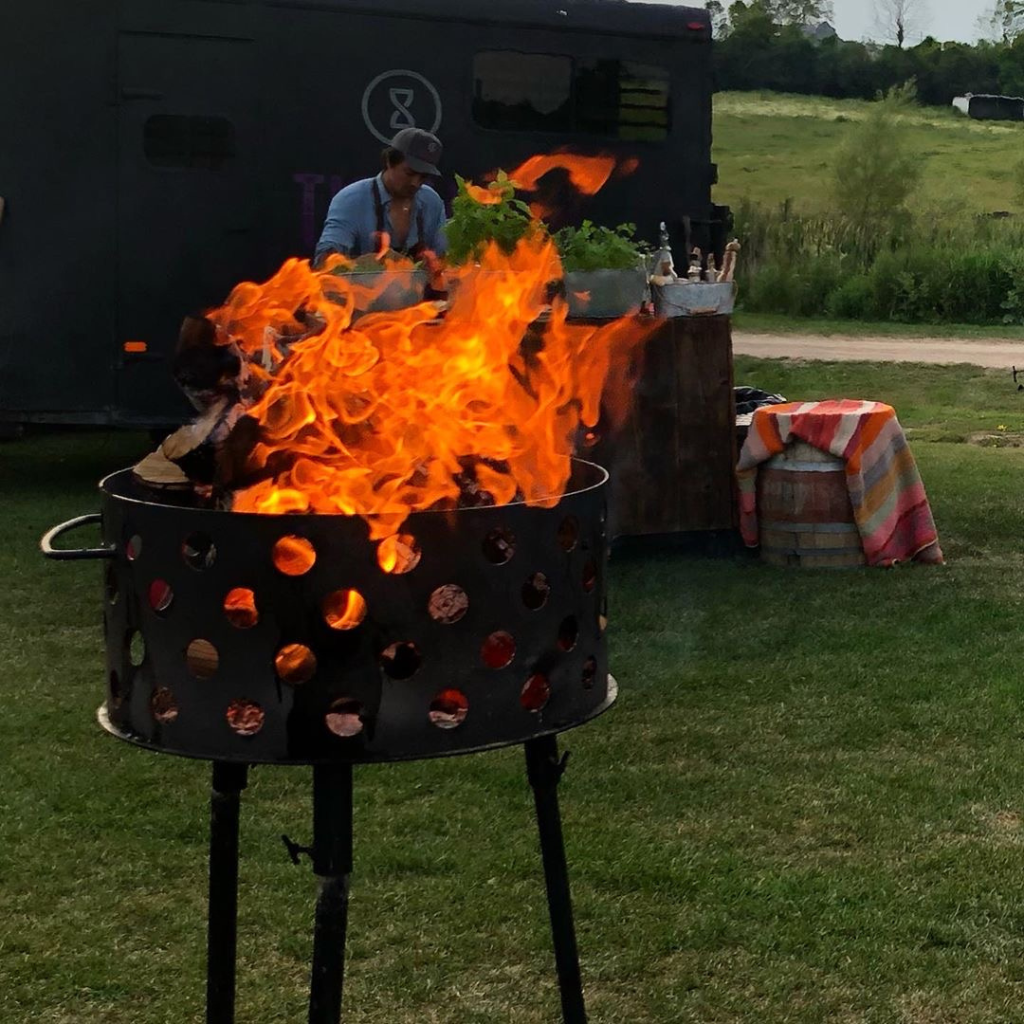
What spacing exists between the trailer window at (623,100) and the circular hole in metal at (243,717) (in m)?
8.15

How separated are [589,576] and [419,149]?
4410 millimetres

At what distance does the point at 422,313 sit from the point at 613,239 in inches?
160

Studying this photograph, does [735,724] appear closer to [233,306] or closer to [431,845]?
[431,845]

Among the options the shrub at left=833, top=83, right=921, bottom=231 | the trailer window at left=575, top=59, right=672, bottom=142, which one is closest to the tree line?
the shrub at left=833, top=83, right=921, bottom=231

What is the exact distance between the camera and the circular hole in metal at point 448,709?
2377 mm

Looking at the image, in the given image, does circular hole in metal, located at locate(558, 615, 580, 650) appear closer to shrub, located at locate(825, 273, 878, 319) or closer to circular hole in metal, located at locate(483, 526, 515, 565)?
circular hole in metal, located at locate(483, 526, 515, 565)

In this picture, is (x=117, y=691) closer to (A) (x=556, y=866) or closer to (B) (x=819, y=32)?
(A) (x=556, y=866)

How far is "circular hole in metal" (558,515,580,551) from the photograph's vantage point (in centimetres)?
250

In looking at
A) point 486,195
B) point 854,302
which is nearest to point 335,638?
point 486,195

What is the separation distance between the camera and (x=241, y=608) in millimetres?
2330

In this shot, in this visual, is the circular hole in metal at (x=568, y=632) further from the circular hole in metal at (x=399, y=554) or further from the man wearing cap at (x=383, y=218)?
the man wearing cap at (x=383, y=218)

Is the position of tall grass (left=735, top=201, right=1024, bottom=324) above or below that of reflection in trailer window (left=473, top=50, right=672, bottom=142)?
below

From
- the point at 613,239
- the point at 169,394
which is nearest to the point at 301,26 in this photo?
the point at 169,394

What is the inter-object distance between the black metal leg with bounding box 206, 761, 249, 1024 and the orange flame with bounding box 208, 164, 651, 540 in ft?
1.82
